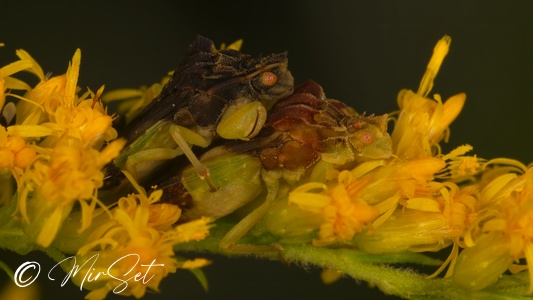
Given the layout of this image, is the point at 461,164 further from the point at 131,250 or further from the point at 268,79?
the point at 131,250

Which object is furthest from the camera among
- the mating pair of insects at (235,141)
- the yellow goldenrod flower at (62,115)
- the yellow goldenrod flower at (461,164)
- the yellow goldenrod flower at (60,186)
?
the yellow goldenrod flower at (461,164)

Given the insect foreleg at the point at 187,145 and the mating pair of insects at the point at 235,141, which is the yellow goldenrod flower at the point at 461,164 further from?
the insect foreleg at the point at 187,145

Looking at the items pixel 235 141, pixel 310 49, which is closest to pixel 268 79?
pixel 235 141

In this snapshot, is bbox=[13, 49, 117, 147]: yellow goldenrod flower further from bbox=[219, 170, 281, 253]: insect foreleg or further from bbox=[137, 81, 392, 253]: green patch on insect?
bbox=[219, 170, 281, 253]: insect foreleg

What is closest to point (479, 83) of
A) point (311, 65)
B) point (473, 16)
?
point (473, 16)

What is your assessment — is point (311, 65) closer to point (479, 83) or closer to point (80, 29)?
point (479, 83)

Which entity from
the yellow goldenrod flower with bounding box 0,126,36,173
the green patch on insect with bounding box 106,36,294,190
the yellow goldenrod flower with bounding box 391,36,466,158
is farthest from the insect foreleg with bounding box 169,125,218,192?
the yellow goldenrod flower with bounding box 391,36,466,158

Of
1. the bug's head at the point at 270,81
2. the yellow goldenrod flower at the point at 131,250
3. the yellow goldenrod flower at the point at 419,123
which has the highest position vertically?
the bug's head at the point at 270,81

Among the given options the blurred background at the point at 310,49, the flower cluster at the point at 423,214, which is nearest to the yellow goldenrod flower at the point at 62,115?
the flower cluster at the point at 423,214
